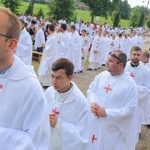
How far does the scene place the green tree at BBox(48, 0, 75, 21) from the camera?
1313 inches

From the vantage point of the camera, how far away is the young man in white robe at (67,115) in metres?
3.30

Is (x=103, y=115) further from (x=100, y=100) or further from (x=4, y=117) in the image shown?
(x=4, y=117)

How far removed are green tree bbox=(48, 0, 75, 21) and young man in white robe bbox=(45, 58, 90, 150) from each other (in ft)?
101

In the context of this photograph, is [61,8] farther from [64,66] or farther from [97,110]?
[64,66]

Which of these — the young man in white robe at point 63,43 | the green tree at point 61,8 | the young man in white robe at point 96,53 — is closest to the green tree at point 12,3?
the green tree at point 61,8

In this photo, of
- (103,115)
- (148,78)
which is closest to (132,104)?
(103,115)

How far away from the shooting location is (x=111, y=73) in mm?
4523

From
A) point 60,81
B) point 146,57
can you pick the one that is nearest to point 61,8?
point 146,57

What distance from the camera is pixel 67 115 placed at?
3.35 metres

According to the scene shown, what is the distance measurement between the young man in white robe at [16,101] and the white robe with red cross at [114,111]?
240cm

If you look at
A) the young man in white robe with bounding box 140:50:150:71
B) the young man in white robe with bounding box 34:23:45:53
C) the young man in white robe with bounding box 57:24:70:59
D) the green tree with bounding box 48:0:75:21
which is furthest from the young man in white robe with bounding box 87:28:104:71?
the green tree with bounding box 48:0:75:21

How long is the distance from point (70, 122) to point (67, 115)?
0.08 m

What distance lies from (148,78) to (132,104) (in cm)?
189

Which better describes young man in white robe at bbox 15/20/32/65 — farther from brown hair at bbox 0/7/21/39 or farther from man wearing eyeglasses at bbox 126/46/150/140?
brown hair at bbox 0/7/21/39
